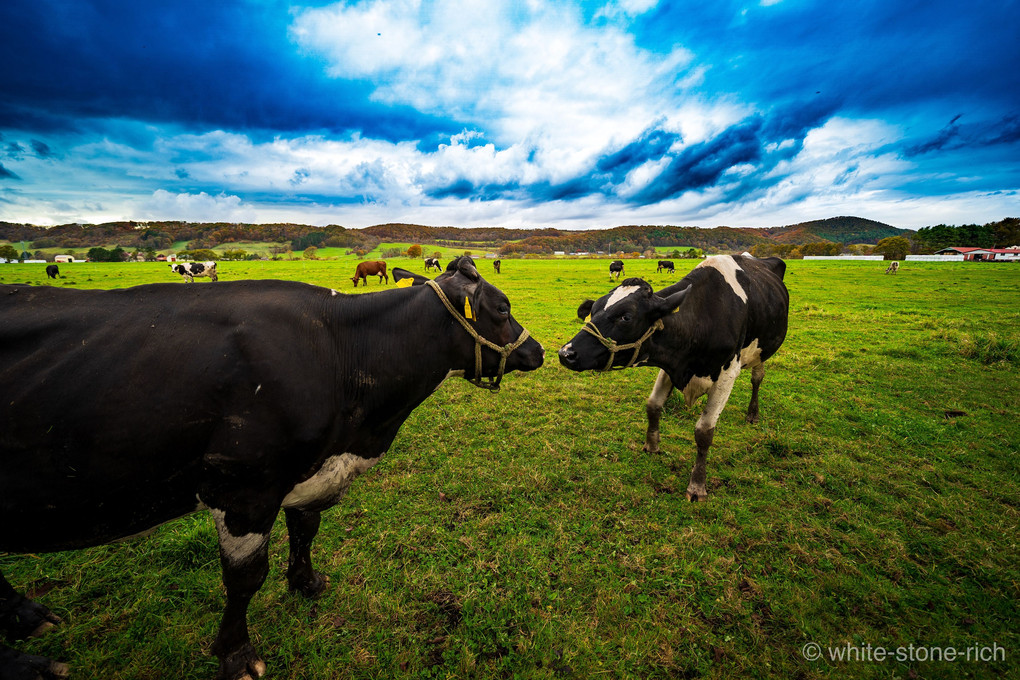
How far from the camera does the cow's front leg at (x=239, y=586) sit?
8.12 ft

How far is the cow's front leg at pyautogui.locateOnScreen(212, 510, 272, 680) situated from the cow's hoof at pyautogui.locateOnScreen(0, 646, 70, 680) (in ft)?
3.42

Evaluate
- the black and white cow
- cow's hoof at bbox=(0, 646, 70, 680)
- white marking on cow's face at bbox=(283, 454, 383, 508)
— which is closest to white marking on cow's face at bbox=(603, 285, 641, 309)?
white marking on cow's face at bbox=(283, 454, 383, 508)

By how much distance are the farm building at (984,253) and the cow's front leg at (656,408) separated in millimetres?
119212

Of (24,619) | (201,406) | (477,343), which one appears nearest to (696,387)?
(477,343)

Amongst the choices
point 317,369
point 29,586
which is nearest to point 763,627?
point 317,369

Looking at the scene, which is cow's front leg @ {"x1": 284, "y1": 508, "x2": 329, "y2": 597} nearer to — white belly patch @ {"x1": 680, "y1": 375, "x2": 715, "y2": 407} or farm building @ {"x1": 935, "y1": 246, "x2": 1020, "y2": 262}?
white belly patch @ {"x1": 680, "y1": 375, "x2": 715, "y2": 407}

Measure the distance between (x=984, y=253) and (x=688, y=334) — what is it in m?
128

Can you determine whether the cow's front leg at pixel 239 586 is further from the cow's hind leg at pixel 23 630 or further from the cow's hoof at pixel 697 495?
the cow's hoof at pixel 697 495

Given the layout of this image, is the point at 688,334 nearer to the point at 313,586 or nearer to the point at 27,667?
the point at 313,586

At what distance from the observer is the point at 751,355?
19.7 ft

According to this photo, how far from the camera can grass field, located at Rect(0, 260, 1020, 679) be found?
9.49 feet

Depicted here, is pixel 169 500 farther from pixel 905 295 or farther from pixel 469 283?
pixel 905 295

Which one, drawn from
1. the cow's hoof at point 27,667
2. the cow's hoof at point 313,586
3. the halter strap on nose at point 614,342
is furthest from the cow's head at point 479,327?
the cow's hoof at point 27,667

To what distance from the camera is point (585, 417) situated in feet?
22.5
